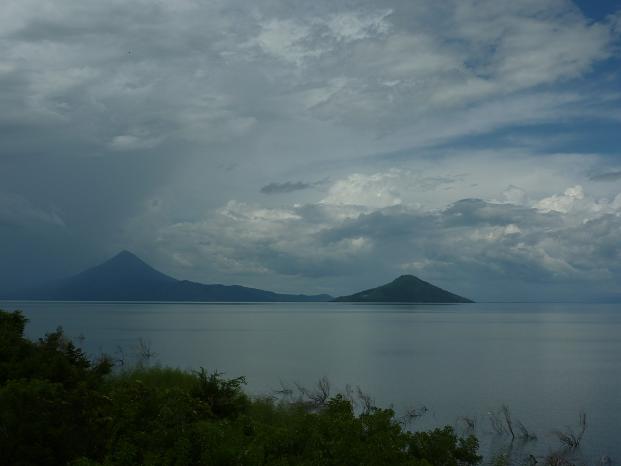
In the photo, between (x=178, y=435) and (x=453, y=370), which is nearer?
(x=178, y=435)

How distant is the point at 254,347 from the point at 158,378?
64.4 m

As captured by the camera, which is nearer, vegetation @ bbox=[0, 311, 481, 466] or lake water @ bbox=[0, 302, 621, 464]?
vegetation @ bbox=[0, 311, 481, 466]

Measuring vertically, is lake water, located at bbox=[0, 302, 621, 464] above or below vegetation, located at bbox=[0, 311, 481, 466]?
below

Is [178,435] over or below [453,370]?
over

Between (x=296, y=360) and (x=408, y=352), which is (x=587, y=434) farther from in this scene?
(x=408, y=352)

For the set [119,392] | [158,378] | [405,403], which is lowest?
[405,403]

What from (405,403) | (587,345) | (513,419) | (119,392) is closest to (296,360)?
(405,403)

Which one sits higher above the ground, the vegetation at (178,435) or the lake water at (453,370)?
the vegetation at (178,435)

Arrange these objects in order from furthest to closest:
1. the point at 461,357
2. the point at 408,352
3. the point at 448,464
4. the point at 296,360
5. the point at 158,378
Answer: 1. the point at 408,352
2. the point at 461,357
3. the point at 296,360
4. the point at 158,378
5. the point at 448,464

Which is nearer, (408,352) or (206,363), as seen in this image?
(206,363)

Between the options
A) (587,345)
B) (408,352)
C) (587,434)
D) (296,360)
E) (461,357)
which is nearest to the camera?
(587,434)

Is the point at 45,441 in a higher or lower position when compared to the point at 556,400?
higher

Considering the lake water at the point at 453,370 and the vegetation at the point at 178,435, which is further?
the lake water at the point at 453,370

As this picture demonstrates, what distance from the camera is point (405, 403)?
46062 mm
